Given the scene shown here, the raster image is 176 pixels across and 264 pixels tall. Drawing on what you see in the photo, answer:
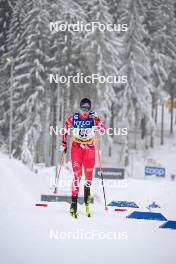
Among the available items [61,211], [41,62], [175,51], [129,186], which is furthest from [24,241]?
[175,51]

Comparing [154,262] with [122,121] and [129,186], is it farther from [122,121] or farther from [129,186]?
[122,121]

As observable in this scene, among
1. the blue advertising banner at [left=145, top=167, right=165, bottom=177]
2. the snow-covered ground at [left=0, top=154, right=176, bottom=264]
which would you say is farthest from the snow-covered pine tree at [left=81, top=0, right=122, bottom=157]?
the snow-covered ground at [left=0, top=154, right=176, bottom=264]

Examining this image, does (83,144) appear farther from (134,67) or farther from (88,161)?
(134,67)

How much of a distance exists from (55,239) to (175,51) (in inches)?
1629

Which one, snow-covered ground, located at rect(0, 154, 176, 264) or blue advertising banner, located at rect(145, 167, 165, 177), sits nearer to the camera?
snow-covered ground, located at rect(0, 154, 176, 264)

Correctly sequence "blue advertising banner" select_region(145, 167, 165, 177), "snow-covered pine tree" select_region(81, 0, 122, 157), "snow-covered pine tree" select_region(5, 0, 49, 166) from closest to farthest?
"snow-covered pine tree" select_region(5, 0, 49, 166)
"snow-covered pine tree" select_region(81, 0, 122, 157)
"blue advertising banner" select_region(145, 167, 165, 177)

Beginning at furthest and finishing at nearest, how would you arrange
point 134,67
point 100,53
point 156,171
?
1. point 134,67
2. point 156,171
3. point 100,53

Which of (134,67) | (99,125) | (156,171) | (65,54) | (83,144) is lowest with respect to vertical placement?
(156,171)

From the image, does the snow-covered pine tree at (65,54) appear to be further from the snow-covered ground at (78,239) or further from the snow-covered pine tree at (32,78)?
the snow-covered ground at (78,239)

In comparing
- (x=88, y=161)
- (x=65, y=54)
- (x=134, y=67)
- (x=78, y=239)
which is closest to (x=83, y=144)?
(x=88, y=161)

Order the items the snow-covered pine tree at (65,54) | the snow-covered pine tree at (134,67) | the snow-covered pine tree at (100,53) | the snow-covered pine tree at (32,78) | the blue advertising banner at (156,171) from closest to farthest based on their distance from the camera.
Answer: the snow-covered pine tree at (65,54)
the snow-covered pine tree at (32,78)
the snow-covered pine tree at (100,53)
the blue advertising banner at (156,171)
the snow-covered pine tree at (134,67)

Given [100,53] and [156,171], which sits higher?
[100,53]

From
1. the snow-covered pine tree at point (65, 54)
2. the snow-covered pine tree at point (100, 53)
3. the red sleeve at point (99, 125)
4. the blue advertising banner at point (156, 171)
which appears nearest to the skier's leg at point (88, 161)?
the red sleeve at point (99, 125)

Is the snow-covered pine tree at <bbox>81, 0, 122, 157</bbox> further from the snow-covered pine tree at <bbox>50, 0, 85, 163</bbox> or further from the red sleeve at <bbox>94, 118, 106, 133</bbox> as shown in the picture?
the red sleeve at <bbox>94, 118, 106, 133</bbox>
